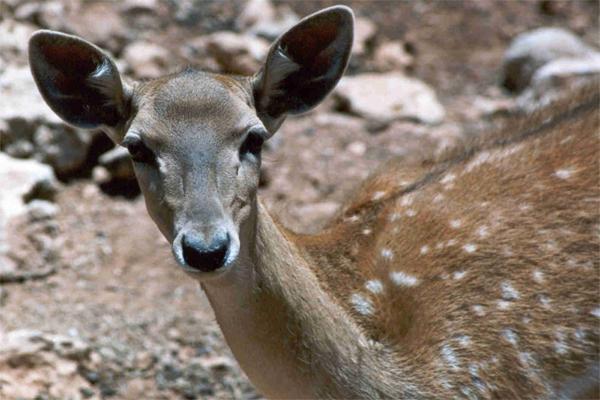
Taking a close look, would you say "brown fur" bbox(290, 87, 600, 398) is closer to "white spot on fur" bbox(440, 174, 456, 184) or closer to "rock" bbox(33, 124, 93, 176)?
"white spot on fur" bbox(440, 174, 456, 184)

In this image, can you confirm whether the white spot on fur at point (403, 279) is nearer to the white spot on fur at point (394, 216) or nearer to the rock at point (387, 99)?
the white spot on fur at point (394, 216)

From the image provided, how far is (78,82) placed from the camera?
441 cm

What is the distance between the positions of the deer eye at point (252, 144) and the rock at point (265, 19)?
5.33 m

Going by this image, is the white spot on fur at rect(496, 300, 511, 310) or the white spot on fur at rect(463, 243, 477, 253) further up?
the white spot on fur at rect(463, 243, 477, 253)

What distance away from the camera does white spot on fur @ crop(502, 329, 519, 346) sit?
4574mm

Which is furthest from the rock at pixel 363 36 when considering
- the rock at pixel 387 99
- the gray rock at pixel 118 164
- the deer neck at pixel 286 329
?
the deer neck at pixel 286 329

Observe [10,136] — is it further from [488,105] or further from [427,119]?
[488,105]

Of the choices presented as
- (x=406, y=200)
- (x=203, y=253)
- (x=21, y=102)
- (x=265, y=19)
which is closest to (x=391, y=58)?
(x=265, y=19)

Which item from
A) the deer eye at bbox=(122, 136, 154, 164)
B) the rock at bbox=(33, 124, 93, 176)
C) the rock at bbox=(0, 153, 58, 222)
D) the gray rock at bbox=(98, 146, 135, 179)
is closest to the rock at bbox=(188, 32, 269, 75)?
the gray rock at bbox=(98, 146, 135, 179)

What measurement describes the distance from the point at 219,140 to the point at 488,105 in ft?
17.3

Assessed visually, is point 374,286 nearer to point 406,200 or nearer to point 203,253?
point 406,200

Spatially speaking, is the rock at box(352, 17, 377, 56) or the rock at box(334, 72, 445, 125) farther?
the rock at box(352, 17, 377, 56)

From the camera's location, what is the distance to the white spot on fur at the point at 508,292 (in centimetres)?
463

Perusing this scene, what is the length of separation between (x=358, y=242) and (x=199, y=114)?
1.10 meters
